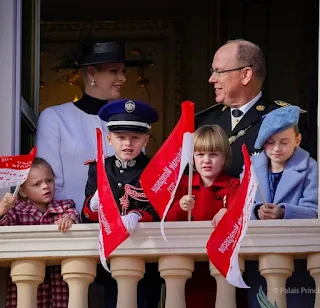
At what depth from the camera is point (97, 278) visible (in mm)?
9664

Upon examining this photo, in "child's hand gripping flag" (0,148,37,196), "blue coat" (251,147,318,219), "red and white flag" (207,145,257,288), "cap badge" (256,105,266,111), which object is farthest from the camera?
"cap badge" (256,105,266,111)

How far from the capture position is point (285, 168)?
9.46 metres

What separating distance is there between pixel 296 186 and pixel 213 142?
0.42 m

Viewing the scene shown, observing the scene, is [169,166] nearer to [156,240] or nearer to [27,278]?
[156,240]

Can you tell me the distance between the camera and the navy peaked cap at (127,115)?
958 cm

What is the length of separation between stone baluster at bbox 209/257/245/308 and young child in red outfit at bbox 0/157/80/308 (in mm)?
721

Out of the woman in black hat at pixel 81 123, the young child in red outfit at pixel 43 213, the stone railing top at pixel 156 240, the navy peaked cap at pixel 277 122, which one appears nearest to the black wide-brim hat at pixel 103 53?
the woman in black hat at pixel 81 123

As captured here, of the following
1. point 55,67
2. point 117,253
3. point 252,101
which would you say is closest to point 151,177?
point 117,253

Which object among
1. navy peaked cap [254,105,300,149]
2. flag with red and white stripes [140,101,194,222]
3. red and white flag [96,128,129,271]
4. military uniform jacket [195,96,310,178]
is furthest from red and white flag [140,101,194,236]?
military uniform jacket [195,96,310,178]

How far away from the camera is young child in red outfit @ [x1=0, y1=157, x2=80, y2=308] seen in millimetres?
9555

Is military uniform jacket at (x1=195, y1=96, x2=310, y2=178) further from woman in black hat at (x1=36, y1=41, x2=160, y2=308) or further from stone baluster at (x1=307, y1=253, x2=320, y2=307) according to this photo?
stone baluster at (x1=307, y1=253, x2=320, y2=307)

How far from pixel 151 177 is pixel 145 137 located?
44 centimetres

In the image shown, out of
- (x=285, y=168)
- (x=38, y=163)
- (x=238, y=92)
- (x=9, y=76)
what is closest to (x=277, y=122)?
(x=285, y=168)

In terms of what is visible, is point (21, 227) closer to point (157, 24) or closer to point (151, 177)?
point (151, 177)
